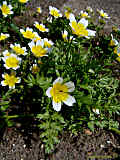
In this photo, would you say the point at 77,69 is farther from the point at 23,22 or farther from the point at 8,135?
the point at 23,22

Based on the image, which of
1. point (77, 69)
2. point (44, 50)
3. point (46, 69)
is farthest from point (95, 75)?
point (44, 50)

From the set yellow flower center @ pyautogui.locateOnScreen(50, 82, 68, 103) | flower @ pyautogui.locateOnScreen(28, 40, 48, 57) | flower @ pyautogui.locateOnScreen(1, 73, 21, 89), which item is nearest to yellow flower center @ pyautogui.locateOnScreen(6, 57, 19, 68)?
flower @ pyautogui.locateOnScreen(1, 73, 21, 89)

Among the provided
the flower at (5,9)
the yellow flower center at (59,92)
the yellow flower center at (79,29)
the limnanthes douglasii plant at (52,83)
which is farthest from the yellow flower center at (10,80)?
the flower at (5,9)

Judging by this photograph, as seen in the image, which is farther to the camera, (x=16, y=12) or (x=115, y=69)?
(x=16, y=12)

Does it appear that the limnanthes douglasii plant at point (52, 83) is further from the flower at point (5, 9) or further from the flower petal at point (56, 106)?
the flower at point (5, 9)

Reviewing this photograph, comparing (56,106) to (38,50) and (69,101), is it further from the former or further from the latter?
(38,50)

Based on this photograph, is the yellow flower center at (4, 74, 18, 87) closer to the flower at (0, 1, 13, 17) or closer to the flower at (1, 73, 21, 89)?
the flower at (1, 73, 21, 89)
